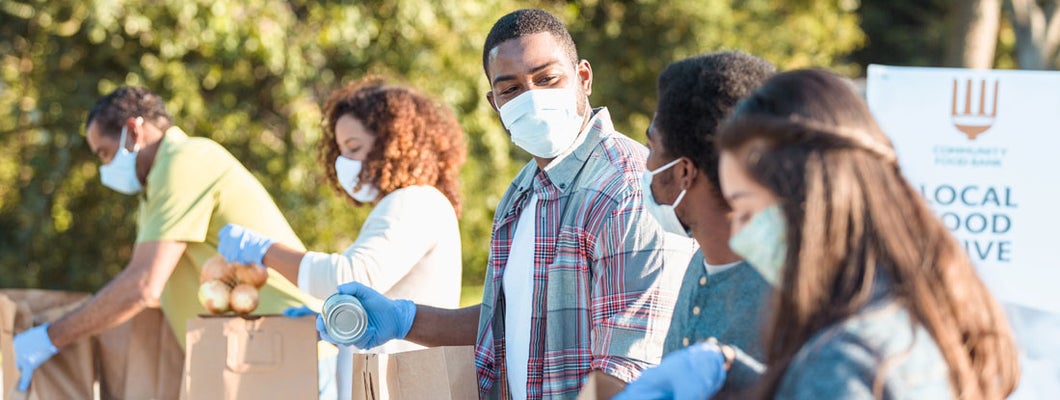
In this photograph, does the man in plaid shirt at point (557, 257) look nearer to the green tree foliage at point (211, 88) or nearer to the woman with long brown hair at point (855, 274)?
the woman with long brown hair at point (855, 274)

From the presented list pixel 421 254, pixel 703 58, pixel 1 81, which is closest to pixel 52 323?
pixel 421 254

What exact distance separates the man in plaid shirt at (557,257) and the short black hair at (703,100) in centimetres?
30

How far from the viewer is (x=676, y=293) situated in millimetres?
2098

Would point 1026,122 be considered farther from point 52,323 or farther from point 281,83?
point 281,83

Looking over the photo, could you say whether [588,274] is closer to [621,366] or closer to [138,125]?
[621,366]

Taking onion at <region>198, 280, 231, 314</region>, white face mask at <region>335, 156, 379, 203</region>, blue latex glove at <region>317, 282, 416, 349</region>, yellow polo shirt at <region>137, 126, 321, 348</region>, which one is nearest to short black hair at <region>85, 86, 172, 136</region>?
yellow polo shirt at <region>137, 126, 321, 348</region>

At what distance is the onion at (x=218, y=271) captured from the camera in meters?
2.96

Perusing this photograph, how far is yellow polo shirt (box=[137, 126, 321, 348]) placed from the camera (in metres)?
3.34

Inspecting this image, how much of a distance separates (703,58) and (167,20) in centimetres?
575

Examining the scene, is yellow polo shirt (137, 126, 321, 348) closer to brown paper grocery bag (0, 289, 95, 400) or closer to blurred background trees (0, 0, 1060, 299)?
brown paper grocery bag (0, 289, 95, 400)

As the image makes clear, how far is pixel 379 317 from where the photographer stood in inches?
98.0

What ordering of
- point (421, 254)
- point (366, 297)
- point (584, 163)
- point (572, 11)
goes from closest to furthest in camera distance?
point (584, 163)
point (366, 297)
point (421, 254)
point (572, 11)

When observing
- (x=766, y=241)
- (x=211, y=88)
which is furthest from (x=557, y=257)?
(x=211, y=88)

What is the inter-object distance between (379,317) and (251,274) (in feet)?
2.11
